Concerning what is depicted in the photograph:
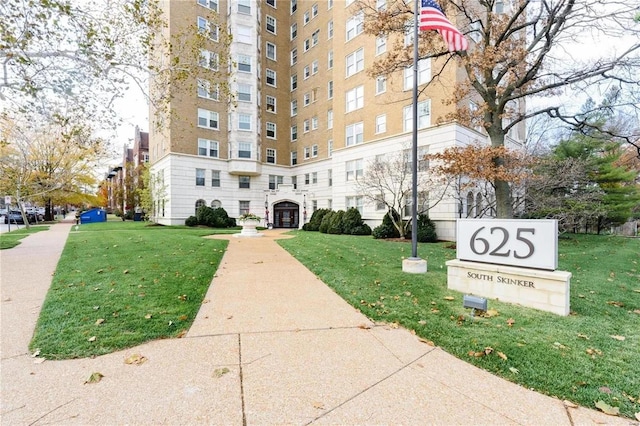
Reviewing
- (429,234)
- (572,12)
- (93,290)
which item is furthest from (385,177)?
(93,290)

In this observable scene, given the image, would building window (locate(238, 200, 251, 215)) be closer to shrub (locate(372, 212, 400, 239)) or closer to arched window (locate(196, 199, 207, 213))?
arched window (locate(196, 199, 207, 213))

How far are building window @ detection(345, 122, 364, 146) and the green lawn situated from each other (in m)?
16.1

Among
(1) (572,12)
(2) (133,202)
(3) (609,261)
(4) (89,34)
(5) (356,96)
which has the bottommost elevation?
(3) (609,261)

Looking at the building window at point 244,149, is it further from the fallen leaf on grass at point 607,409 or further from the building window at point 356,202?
the fallen leaf on grass at point 607,409

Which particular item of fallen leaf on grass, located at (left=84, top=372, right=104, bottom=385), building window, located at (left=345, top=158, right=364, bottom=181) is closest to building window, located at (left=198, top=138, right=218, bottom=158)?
building window, located at (left=345, top=158, right=364, bottom=181)

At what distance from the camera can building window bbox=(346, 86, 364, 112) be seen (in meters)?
22.2

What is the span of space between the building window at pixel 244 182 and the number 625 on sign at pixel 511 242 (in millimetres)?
24668

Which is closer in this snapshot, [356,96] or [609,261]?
[609,261]

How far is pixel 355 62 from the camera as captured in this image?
22.6 m

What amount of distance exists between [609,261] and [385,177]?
34.1 ft

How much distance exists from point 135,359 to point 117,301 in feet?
7.05

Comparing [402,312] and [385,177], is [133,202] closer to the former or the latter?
[385,177]

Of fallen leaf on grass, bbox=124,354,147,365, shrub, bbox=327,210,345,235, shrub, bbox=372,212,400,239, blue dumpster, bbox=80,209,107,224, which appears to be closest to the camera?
fallen leaf on grass, bbox=124,354,147,365

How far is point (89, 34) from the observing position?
783cm
